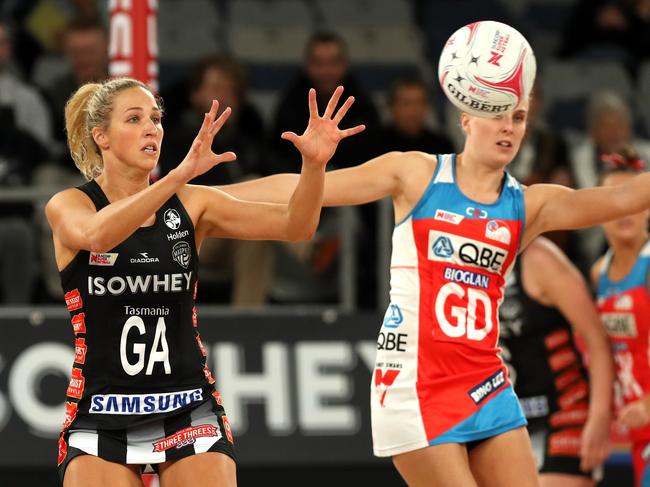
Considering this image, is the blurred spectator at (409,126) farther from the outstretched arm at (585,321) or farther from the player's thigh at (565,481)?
the player's thigh at (565,481)

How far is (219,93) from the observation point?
32.2 feet

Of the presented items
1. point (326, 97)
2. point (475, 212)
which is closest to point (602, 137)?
point (326, 97)

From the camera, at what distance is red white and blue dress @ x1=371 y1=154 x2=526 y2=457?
18.4 feet

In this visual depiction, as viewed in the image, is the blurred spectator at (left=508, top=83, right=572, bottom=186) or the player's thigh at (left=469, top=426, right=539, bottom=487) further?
the blurred spectator at (left=508, top=83, right=572, bottom=186)

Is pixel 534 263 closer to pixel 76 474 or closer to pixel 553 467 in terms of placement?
pixel 553 467

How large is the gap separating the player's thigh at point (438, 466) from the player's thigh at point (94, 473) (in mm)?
1210

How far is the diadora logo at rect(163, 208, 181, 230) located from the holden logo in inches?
2.7

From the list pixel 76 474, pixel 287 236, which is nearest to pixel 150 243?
pixel 287 236

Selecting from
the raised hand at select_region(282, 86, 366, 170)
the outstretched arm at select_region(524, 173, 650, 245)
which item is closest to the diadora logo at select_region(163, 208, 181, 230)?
the raised hand at select_region(282, 86, 366, 170)

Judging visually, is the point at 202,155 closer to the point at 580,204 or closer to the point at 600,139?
the point at 580,204

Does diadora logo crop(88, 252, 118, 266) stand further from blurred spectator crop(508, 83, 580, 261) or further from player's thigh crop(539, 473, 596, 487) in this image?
blurred spectator crop(508, 83, 580, 261)

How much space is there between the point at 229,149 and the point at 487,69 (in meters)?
3.94

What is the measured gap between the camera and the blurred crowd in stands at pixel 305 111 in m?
8.95

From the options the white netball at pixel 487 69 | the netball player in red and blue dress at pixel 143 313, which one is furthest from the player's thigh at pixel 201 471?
the white netball at pixel 487 69
